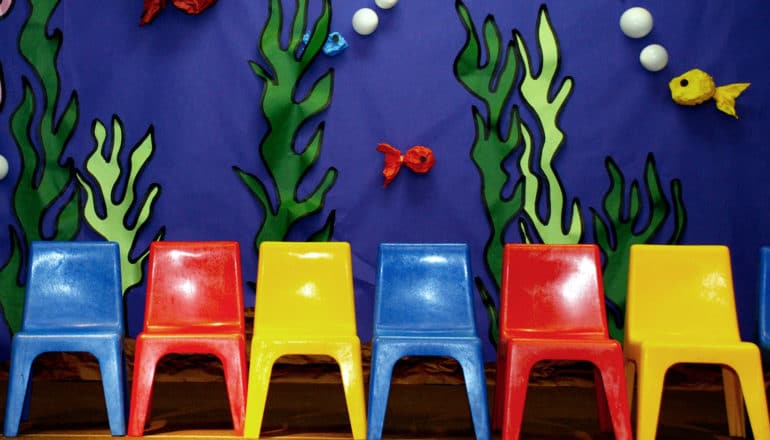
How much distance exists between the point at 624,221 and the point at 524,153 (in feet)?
2.17

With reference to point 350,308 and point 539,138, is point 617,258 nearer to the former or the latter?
point 539,138

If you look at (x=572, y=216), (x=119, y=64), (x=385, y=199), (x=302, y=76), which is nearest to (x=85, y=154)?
(x=119, y=64)

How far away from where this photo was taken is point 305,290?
4312 millimetres

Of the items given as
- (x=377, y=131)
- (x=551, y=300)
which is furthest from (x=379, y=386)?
(x=377, y=131)

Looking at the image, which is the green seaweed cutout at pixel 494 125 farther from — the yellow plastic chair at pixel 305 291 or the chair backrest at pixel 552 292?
the yellow plastic chair at pixel 305 291

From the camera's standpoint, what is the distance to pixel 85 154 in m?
5.43

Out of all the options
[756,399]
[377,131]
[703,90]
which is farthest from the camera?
[377,131]

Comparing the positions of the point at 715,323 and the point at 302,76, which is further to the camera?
the point at 302,76

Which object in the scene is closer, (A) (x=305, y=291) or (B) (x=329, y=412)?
(A) (x=305, y=291)

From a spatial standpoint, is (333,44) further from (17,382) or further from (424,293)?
(17,382)

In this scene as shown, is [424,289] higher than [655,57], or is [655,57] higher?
[655,57]

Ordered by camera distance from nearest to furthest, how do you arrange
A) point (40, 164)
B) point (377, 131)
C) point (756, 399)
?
point (756, 399) < point (377, 131) < point (40, 164)

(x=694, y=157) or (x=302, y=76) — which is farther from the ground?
(x=302, y=76)

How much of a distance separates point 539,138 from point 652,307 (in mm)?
1406
